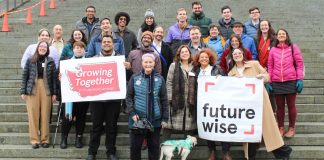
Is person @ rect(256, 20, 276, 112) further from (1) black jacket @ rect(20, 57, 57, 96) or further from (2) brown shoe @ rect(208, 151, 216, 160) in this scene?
(1) black jacket @ rect(20, 57, 57, 96)

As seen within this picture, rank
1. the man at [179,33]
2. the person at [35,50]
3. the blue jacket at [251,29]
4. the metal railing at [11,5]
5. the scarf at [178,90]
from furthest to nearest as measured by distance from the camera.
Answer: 1. the metal railing at [11,5]
2. the blue jacket at [251,29]
3. the man at [179,33]
4. the person at [35,50]
5. the scarf at [178,90]

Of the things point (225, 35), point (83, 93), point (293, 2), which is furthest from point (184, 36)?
point (293, 2)

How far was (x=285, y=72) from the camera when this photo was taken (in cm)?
767

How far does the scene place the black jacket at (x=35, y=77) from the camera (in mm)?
7797

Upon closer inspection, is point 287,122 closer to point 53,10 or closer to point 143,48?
point 143,48

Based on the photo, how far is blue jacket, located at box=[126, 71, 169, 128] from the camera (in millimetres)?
6832

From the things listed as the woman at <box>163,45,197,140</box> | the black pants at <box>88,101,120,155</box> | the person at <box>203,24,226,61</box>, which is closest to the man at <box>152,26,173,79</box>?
the woman at <box>163,45,197,140</box>

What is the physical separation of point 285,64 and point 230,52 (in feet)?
3.36

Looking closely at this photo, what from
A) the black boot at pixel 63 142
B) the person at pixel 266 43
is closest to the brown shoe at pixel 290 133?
the person at pixel 266 43

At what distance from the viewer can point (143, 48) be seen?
7.60m

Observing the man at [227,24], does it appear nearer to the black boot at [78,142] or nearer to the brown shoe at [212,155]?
the brown shoe at [212,155]

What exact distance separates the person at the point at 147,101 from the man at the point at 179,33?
1.88m

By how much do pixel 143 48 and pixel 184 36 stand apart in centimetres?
137

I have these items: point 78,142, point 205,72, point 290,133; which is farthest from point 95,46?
point 290,133
